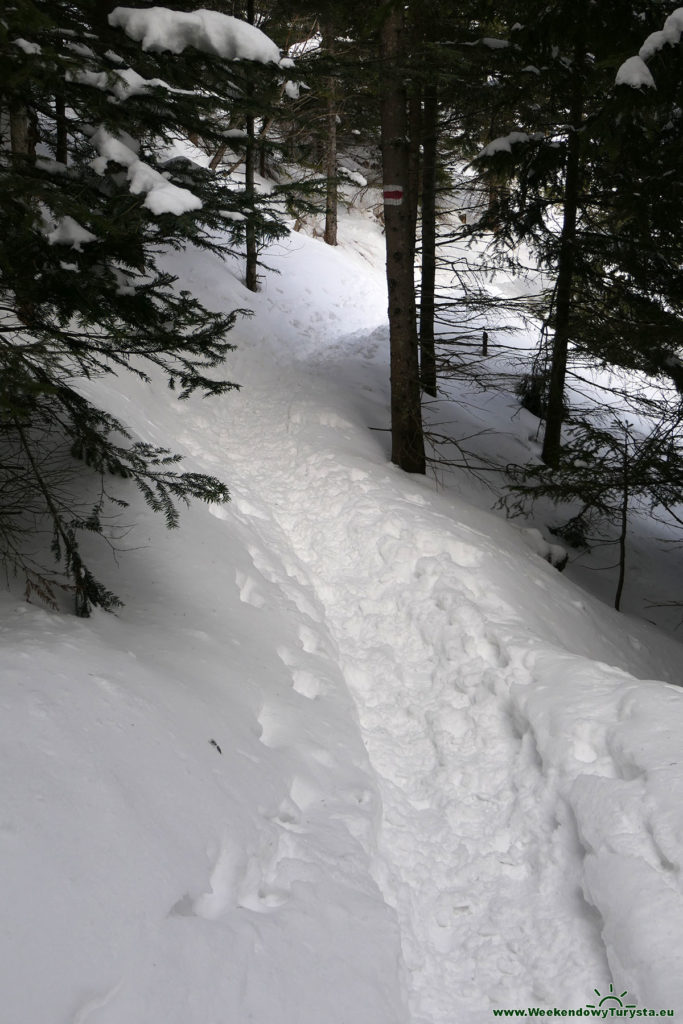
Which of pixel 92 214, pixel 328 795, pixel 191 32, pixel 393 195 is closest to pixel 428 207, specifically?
pixel 393 195

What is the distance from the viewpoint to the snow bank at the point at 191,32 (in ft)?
13.2

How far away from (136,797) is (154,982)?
793mm

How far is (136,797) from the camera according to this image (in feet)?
9.70

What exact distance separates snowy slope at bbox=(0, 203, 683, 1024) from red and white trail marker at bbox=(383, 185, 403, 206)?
437cm

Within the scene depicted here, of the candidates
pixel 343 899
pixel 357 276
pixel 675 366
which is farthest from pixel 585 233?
pixel 357 276

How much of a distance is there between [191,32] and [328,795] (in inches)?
183

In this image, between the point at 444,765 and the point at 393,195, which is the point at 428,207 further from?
the point at 444,765

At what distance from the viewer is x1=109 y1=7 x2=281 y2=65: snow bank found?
13.2 feet

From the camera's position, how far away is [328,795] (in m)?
3.90

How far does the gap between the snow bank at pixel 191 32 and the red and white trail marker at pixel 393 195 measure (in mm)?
4566

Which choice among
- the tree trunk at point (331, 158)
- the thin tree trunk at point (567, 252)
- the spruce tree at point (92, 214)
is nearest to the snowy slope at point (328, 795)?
the spruce tree at point (92, 214)

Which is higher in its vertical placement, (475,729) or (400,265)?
(400,265)

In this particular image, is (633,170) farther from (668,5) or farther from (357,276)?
(357,276)

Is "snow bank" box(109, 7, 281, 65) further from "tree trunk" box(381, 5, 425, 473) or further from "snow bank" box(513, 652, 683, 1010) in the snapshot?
"snow bank" box(513, 652, 683, 1010)
